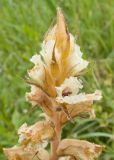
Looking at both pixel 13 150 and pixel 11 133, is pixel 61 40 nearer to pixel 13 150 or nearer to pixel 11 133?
pixel 13 150

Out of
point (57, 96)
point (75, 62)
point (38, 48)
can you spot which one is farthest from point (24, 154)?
point (38, 48)

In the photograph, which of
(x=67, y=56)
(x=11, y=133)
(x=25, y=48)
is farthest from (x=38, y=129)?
(x=25, y=48)

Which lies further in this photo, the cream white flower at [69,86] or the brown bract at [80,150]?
the brown bract at [80,150]

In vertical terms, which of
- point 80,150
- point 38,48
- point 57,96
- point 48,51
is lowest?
point 80,150

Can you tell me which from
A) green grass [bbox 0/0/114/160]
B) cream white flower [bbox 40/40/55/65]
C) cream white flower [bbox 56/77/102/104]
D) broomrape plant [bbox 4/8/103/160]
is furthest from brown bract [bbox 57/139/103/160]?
green grass [bbox 0/0/114/160]

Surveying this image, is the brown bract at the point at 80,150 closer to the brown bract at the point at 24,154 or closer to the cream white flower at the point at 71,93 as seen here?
the brown bract at the point at 24,154

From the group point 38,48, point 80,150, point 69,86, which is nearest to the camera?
point 69,86

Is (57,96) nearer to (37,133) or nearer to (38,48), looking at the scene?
(37,133)

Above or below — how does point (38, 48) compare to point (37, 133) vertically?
above

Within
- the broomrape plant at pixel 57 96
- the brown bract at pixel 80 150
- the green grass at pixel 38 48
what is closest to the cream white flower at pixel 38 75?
the broomrape plant at pixel 57 96
